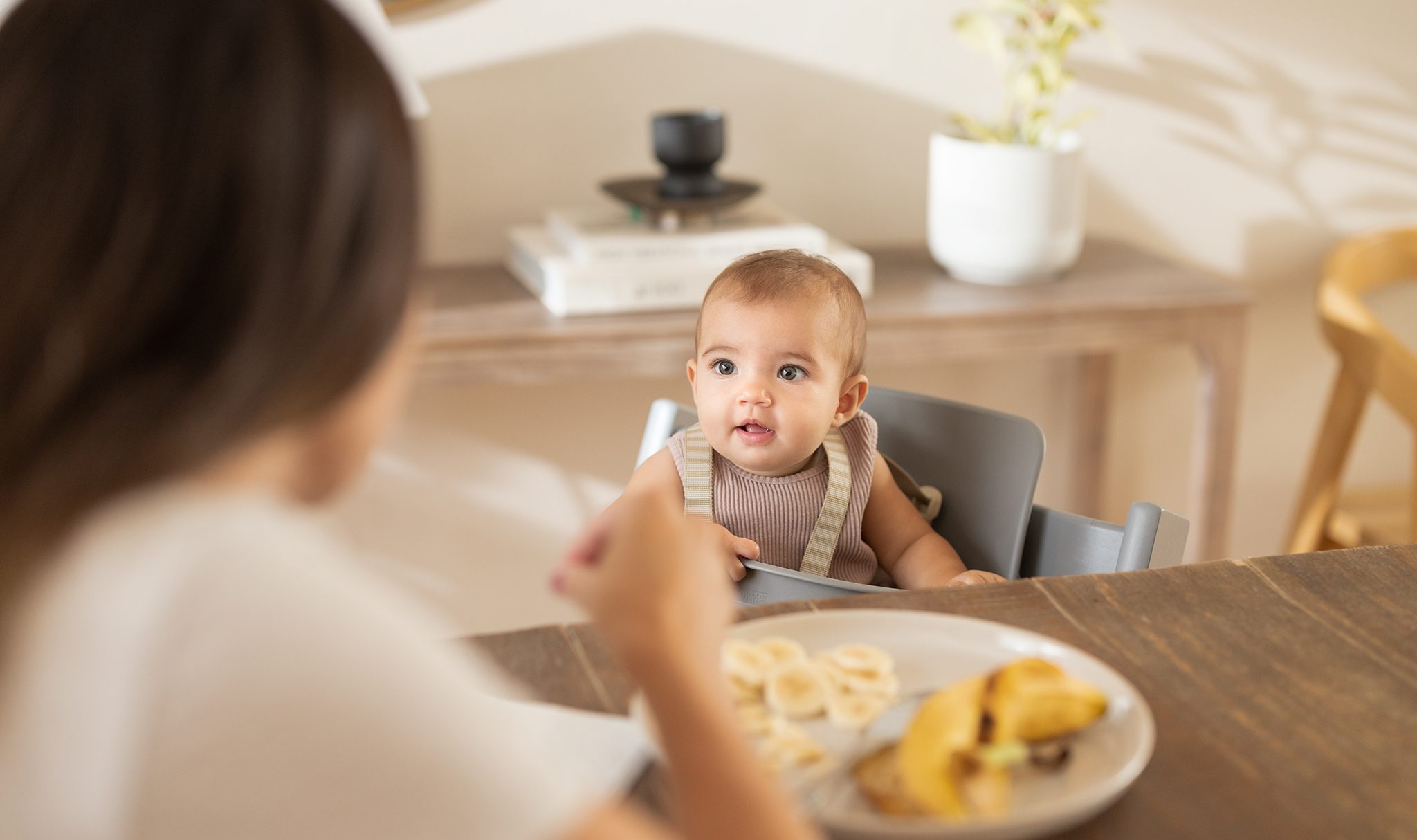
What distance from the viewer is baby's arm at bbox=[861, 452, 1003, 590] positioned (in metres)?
1.51

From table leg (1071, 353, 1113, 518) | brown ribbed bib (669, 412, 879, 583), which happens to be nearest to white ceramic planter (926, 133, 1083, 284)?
table leg (1071, 353, 1113, 518)

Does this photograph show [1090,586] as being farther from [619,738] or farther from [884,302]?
[884,302]

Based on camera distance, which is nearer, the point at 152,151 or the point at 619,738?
the point at 152,151

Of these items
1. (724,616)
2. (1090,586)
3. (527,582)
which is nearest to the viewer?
(724,616)

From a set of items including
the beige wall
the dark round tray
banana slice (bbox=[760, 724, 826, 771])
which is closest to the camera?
banana slice (bbox=[760, 724, 826, 771])

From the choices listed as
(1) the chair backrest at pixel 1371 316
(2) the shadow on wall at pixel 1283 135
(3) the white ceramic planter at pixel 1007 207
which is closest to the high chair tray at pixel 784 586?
(3) the white ceramic planter at pixel 1007 207

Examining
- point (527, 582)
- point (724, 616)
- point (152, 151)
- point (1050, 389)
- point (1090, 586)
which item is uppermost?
point (152, 151)

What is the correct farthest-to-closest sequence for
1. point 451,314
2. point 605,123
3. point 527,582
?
point 527,582 → point 605,123 → point 451,314

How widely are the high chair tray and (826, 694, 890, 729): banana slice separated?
0.25 m

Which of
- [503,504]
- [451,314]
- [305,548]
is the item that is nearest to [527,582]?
[503,504]

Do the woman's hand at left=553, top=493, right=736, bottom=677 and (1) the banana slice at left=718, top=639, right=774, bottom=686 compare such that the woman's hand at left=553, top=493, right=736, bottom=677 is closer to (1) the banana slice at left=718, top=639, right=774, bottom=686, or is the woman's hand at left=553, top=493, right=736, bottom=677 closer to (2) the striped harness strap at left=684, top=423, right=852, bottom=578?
(1) the banana slice at left=718, top=639, right=774, bottom=686

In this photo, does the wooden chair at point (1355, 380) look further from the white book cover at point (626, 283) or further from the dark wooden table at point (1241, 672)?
the dark wooden table at point (1241, 672)

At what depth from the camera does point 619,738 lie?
2.59ft

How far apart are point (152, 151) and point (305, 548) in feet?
0.51
